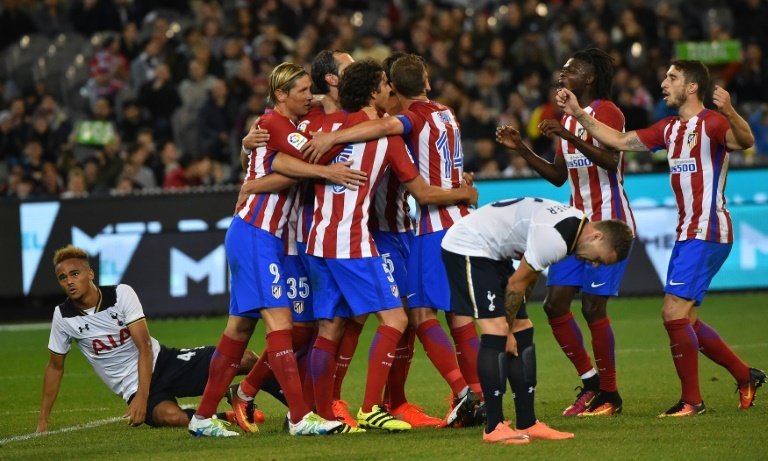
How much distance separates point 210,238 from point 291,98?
26.5ft

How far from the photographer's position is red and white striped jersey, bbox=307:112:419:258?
8102 millimetres

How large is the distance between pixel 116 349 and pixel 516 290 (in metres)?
3.38

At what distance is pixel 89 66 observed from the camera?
22156 mm

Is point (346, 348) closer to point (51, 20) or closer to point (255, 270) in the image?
point (255, 270)

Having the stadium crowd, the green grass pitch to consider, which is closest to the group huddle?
the green grass pitch

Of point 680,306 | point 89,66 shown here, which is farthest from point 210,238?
point 680,306

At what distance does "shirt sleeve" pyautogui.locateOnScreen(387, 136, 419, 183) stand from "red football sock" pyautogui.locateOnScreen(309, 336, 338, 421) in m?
1.17

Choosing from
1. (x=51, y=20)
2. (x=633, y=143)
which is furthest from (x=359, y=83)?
(x=51, y=20)

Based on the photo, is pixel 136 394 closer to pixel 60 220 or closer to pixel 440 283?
pixel 440 283

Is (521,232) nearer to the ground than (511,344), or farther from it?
farther from it

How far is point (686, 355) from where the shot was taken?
860 cm

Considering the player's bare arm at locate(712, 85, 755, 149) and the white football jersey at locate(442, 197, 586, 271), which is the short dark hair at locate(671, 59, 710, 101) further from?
the white football jersey at locate(442, 197, 586, 271)

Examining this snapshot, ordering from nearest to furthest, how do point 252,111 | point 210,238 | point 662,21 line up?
1. point 210,238
2. point 252,111
3. point 662,21

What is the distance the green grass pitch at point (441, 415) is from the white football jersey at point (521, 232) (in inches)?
43.2
